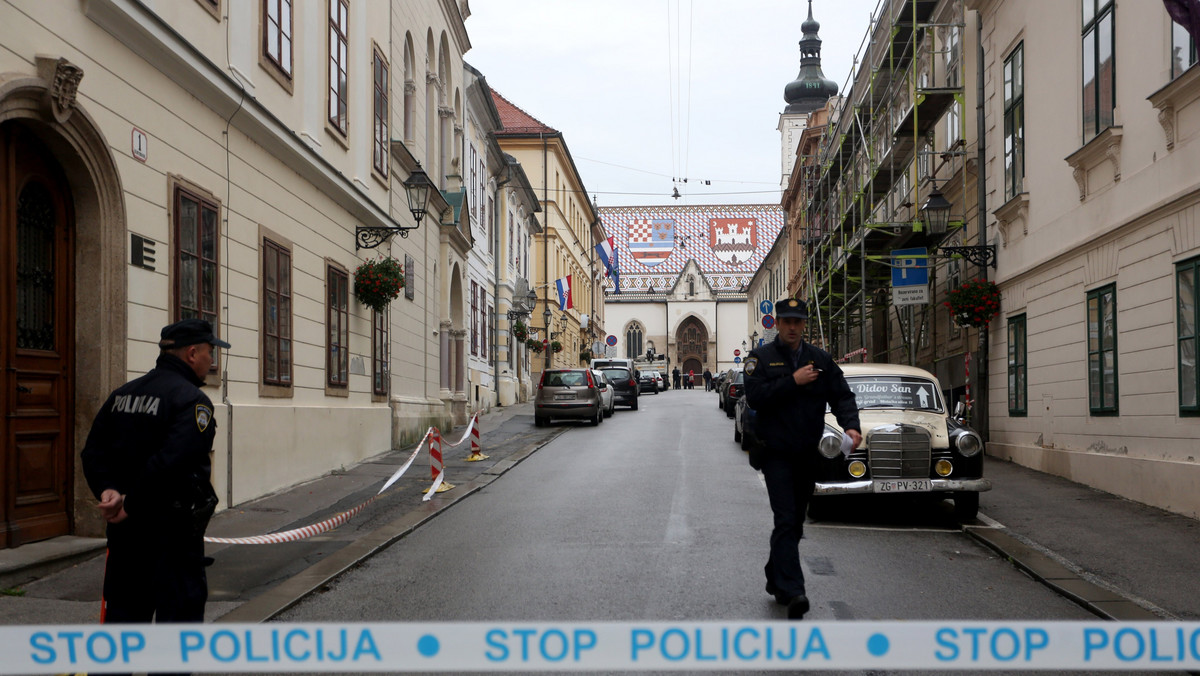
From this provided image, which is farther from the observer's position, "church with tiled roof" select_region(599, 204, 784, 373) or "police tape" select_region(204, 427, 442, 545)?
"church with tiled roof" select_region(599, 204, 784, 373)

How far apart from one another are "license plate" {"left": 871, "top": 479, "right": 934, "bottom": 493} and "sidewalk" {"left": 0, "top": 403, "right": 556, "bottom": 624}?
4.59 meters

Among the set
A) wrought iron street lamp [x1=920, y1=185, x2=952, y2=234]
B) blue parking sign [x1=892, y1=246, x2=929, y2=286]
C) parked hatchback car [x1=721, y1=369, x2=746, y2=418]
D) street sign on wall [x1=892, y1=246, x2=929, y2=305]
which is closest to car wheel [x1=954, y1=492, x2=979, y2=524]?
wrought iron street lamp [x1=920, y1=185, x2=952, y2=234]

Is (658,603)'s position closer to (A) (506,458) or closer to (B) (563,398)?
(A) (506,458)

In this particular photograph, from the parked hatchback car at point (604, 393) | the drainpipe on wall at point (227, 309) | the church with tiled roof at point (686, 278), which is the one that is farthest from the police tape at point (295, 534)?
the church with tiled roof at point (686, 278)

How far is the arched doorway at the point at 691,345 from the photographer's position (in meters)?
97.8

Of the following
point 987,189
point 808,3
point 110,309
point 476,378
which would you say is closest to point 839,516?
point 110,309

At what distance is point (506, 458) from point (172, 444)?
543 inches

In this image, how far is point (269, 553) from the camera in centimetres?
899

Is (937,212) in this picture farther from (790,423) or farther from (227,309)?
(790,423)

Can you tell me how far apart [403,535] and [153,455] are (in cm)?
561

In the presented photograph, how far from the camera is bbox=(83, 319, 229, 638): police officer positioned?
4.54 metres

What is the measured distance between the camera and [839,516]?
11453mm

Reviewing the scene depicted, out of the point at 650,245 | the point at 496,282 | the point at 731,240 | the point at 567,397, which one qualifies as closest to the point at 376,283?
the point at 567,397

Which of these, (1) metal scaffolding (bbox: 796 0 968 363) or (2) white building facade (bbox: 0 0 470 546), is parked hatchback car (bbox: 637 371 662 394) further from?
(2) white building facade (bbox: 0 0 470 546)
